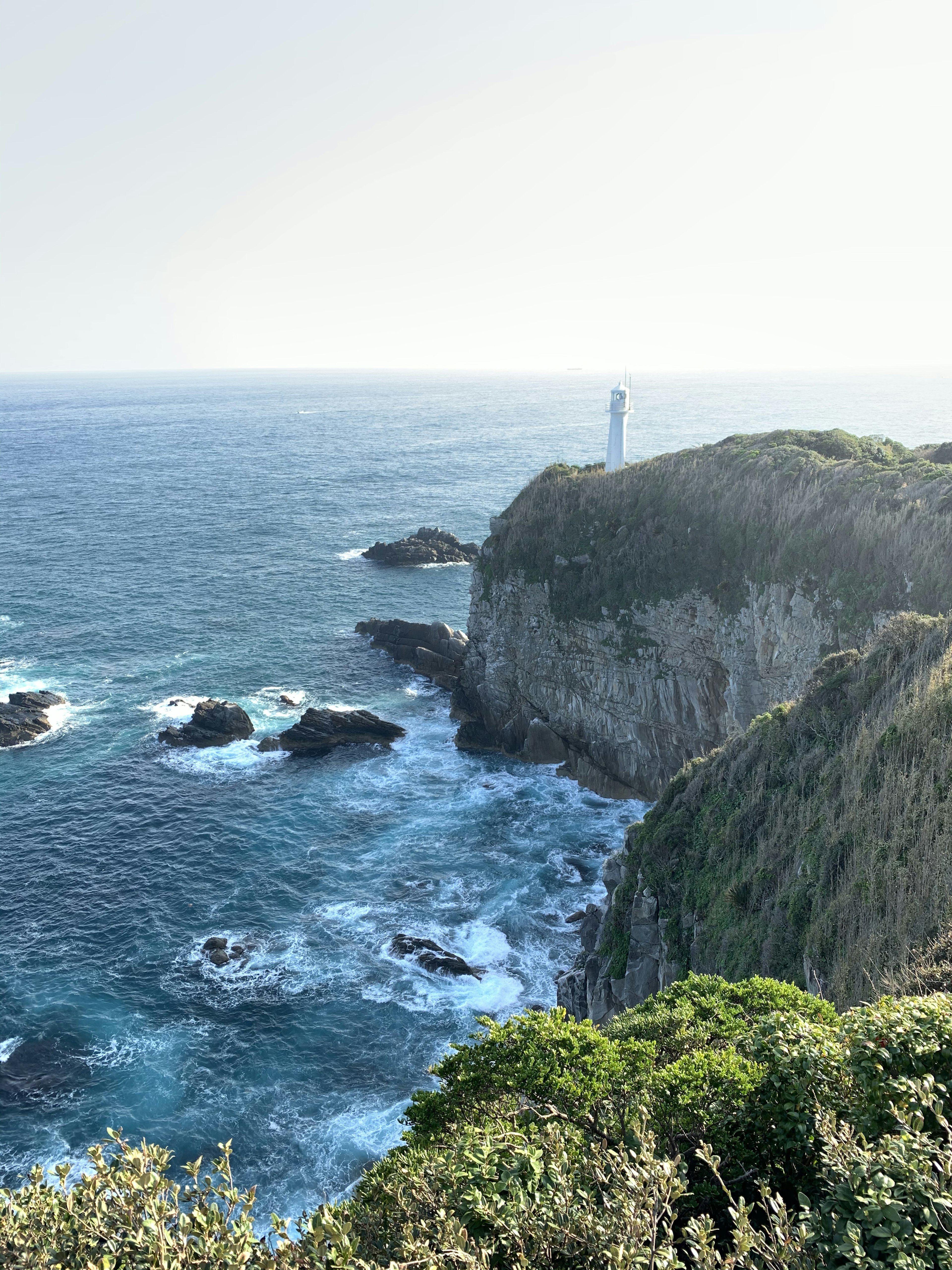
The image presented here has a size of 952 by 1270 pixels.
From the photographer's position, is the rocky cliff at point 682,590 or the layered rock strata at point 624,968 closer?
the layered rock strata at point 624,968

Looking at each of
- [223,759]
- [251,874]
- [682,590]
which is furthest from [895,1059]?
[223,759]

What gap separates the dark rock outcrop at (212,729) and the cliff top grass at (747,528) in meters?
18.5

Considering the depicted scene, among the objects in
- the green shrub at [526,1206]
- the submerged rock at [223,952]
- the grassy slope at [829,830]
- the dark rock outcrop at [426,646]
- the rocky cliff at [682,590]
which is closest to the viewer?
the green shrub at [526,1206]

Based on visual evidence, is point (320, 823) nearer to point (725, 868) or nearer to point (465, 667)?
point (465, 667)

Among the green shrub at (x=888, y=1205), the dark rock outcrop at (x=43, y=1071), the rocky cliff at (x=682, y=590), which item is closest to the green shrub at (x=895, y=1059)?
the green shrub at (x=888, y=1205)

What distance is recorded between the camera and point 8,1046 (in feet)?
94.7

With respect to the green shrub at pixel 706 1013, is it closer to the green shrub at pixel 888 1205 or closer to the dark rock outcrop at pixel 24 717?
the green shrub at pixel 888 1205

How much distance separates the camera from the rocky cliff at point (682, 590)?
126 ft

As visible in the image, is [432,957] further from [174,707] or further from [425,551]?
[425,551]

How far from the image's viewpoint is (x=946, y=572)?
35.1 metres

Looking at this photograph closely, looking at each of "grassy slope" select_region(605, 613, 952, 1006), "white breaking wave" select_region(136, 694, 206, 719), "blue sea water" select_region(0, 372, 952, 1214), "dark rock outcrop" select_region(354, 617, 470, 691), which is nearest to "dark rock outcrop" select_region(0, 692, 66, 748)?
"blue sea water" select_region(0, 372, 952, 1214)

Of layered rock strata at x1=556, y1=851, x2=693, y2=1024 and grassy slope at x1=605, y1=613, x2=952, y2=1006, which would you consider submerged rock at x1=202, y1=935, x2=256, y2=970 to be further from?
grassy slope at x1=605, y1=613, x2=952, y2=1006

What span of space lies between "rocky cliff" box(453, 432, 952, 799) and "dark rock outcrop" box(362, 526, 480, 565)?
1124 inches

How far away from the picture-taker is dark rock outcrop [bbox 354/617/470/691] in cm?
6062
